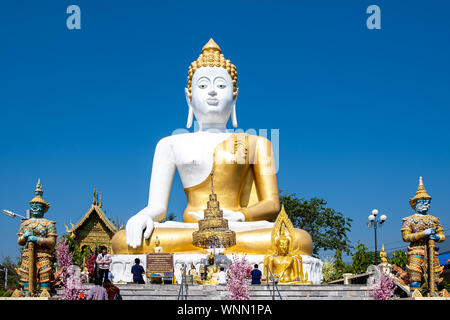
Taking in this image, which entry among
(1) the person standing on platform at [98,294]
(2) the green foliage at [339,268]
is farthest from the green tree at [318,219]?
(1) the person standing on platform at [98,294]

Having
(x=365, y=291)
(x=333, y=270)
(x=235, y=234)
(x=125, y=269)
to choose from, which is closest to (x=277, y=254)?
(x=235, y=234)

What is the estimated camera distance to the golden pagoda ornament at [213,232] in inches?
551

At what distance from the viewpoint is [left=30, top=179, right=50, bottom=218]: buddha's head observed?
40.8 feet

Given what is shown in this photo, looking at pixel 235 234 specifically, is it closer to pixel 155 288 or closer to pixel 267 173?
pixel 267 173

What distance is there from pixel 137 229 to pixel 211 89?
15.3 ft

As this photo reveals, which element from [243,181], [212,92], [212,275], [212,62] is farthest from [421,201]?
[212,62]

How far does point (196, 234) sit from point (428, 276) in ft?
18.0

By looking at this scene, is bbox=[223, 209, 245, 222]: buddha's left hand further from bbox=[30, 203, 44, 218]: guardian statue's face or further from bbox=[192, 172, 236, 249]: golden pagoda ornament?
bbox=[30, 203, 44, 218]: guardian statue's face

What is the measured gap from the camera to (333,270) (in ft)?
72.7

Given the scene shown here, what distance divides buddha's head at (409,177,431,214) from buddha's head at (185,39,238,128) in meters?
6.29

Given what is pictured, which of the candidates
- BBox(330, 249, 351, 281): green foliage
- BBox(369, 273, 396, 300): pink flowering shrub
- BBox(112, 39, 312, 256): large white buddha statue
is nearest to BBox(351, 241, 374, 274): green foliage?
BBox(330, 249, 351, 281): green foliage
